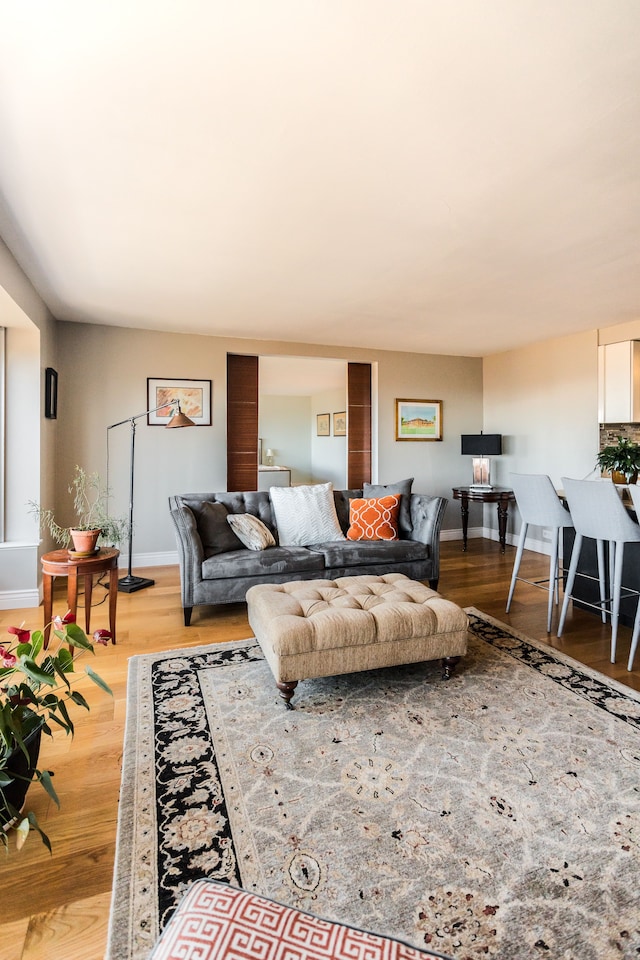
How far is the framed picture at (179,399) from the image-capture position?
17.2ft

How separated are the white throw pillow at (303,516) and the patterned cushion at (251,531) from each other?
19cm

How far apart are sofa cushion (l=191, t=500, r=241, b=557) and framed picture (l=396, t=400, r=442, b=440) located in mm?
3026

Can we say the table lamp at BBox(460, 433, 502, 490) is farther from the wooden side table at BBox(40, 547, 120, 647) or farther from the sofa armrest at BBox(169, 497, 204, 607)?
the wooden side table at BBox(40, 547, 120, 647)

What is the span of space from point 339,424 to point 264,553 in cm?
584

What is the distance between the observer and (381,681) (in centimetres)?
262

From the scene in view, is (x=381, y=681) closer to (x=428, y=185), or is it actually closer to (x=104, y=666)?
→ (x=104, y=666)

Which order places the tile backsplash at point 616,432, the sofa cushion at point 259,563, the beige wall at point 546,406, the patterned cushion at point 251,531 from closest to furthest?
the sofa cushion at point 259,563, the patterned cushion at point 251,531, the tile backsplash at point 616,432, the beige wall at point 546,406

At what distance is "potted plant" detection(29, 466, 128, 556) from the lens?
10.1ft

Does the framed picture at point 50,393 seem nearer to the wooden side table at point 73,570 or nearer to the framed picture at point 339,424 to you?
the wooden side table at point 73,570

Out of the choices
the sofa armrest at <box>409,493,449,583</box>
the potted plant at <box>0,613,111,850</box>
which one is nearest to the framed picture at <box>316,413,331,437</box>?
the sofa armrest at <box>409,493,449,583</box>

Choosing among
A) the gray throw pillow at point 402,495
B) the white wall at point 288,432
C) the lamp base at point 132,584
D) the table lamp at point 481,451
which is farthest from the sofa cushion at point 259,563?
the white wall at point 288,432

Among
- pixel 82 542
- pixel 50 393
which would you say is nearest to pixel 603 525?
pixel 82 542

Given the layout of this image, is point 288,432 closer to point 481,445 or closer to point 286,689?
point 481,445

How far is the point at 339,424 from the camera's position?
9305mm
